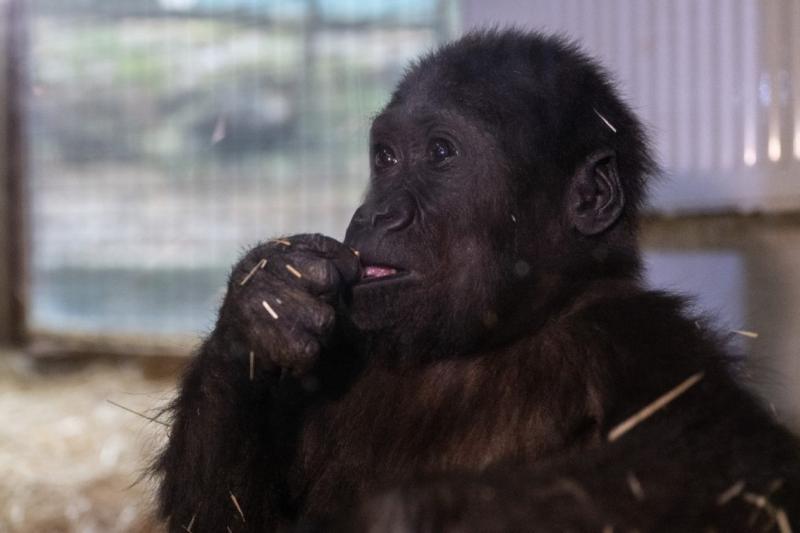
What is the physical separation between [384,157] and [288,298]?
758mm

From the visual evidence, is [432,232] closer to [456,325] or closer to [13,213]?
[456,325]

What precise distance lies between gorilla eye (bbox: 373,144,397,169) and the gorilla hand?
50 cm

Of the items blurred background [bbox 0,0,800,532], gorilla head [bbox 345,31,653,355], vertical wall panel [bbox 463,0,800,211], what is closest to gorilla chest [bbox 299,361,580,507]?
gorilla head [bbox 345,31,653,355]

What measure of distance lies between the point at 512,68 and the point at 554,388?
3.45 feet

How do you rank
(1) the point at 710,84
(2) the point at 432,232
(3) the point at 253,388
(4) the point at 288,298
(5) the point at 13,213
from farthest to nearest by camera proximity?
(5) the point at 13,213 < (1) the point at 710,84 < (2) the point at 432,232 < (3) the point at 253,388 < (4) the point at 288,298

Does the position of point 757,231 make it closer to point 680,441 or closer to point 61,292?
point 680,441

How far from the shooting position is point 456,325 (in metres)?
3.29

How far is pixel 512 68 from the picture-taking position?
11.6ft

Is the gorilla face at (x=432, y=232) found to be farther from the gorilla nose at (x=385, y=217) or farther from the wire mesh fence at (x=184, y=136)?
the wire mesh fence at (x=184, y=136)

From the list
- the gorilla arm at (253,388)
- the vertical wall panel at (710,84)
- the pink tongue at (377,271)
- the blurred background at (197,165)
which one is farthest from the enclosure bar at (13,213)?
the pink tongue at (377,271)

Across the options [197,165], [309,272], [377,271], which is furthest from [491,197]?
[197,165]

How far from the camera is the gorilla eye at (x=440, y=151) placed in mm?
3459

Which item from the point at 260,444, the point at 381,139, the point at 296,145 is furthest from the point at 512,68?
the point at 296,145

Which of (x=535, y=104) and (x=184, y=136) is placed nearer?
(x=535, y=104)
